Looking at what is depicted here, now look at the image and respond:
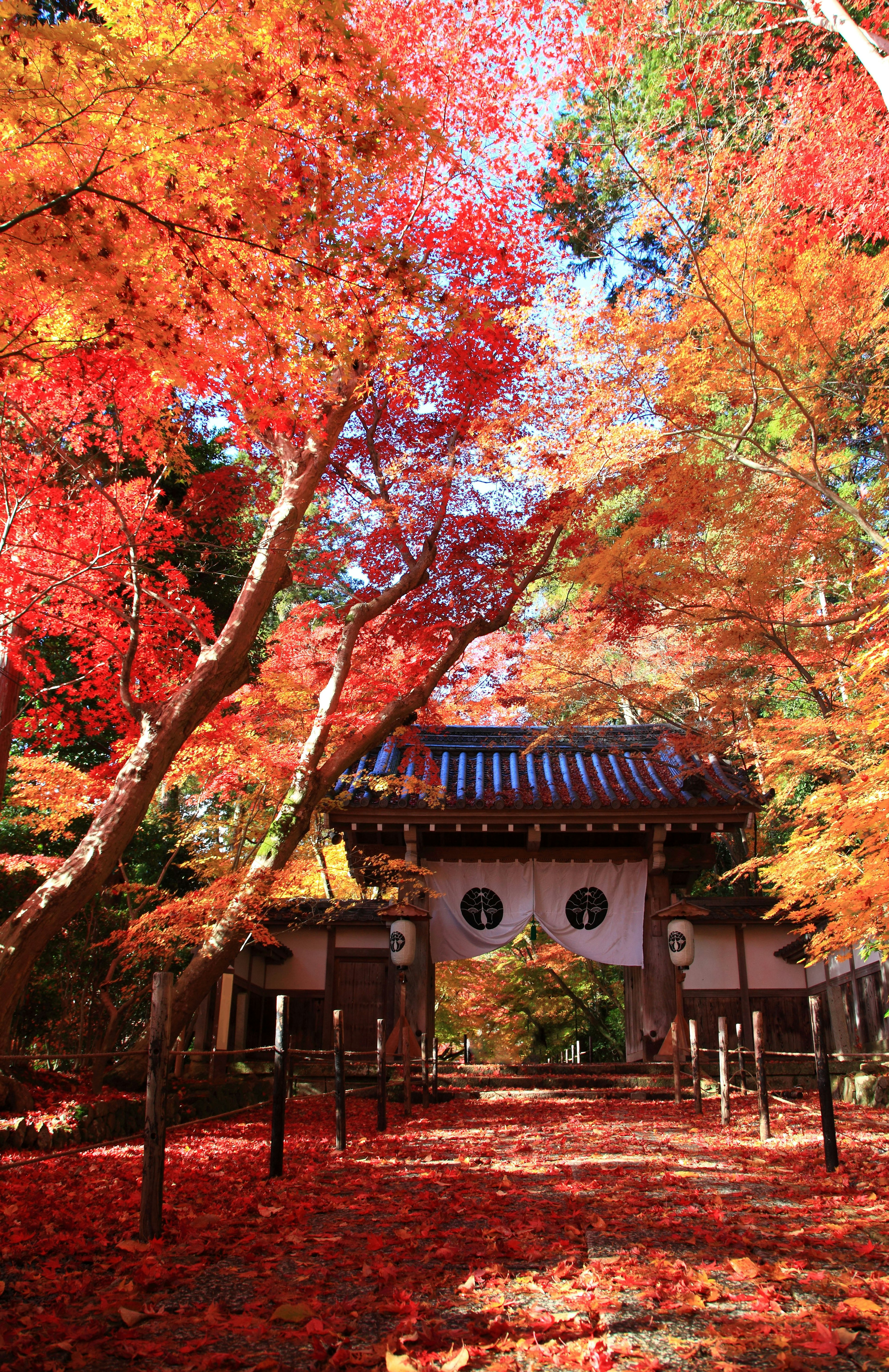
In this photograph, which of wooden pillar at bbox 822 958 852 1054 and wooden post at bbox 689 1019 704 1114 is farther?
wooden pillar at bbox 822 958 852 1054

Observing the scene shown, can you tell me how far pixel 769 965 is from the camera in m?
13.5

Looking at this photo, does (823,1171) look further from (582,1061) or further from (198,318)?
(582,1061)

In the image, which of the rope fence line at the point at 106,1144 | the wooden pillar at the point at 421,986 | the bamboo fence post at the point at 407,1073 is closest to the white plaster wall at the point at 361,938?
the wooden pillar at the point at 421,986

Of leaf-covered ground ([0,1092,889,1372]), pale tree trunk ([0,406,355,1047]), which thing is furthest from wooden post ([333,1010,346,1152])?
pale tree trunk ([0,406,355,1047])

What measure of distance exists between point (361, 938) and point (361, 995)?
0.83m

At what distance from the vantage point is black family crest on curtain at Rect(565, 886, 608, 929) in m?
13.4

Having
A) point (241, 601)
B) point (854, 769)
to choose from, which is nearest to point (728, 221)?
point (854, 769)

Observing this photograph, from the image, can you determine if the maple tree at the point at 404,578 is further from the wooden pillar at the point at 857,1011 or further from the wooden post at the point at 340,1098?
the wooden pillar at the point at 857,1011

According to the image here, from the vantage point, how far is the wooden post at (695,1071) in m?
9.31

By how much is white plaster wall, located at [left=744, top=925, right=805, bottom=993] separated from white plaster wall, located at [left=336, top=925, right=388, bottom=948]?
5527 mm

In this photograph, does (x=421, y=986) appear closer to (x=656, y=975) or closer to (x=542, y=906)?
(x=542, y=906)

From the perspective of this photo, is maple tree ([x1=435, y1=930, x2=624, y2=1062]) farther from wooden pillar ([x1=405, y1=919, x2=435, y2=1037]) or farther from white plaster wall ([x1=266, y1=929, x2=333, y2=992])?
wooden pillar ([x1=405, y1=919, x2=435, y2=1037])

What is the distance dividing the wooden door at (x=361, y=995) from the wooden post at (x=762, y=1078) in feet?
23.7

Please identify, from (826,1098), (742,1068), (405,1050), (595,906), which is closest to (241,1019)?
(405,1050)
